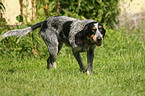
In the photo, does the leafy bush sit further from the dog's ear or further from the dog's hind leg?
the dog's ear

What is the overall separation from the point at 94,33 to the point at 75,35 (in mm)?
416

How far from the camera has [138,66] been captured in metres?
4.16

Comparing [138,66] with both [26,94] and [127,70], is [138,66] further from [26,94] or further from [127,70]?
[26,94]

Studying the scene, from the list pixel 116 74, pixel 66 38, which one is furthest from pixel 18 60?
pixel 116 74

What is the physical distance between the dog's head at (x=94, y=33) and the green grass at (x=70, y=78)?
553 millimetres

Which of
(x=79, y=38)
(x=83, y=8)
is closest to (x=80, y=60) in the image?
(x=79, y=38)

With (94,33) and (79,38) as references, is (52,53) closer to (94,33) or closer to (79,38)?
(79,38)

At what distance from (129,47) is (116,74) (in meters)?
2.10

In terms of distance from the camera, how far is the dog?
3.35m

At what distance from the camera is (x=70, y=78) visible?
11.0 ft

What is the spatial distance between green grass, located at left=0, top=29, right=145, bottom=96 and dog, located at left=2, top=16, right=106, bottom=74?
0.98ft

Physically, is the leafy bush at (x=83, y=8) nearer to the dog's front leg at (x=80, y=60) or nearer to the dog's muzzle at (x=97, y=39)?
the dog's front leg at (x=80, y=60)

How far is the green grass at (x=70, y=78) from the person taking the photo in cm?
278

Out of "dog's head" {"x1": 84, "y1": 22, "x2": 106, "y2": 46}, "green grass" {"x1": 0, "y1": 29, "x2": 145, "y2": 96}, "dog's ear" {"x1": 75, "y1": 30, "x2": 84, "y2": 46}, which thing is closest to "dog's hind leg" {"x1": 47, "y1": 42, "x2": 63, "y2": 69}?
"green grass" {"x1": 0, "y1": 29, "x2": 145, "y2": 96}
